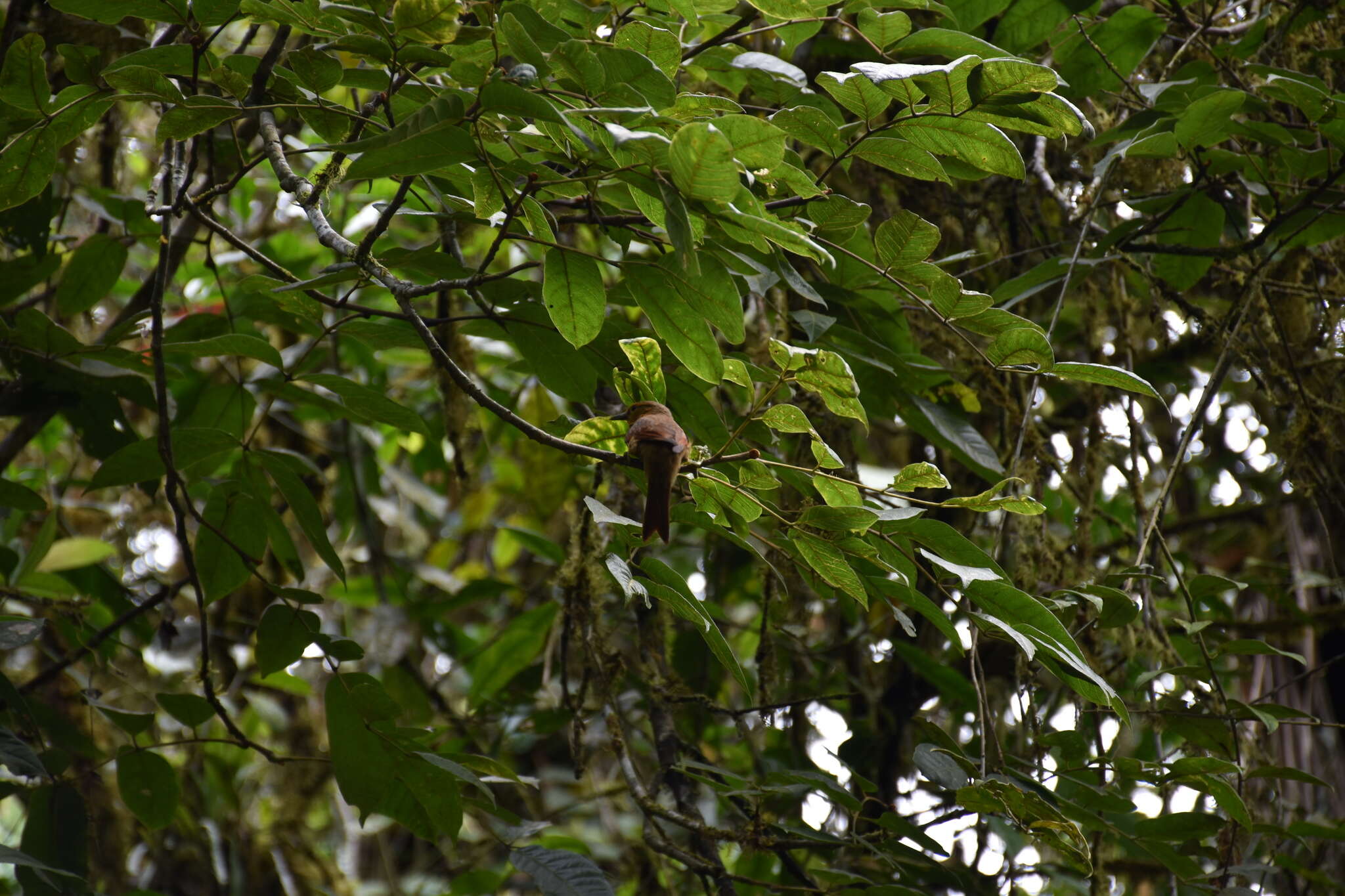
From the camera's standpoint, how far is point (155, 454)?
1.33 metres

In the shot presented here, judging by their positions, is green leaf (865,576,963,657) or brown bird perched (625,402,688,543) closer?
brown bird perched (625,402,688,543)

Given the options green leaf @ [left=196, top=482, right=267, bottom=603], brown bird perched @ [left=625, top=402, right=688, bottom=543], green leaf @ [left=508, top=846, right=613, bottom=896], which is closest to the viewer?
brown bird perched @ [left=625, top=402, right=688, bottom=543]

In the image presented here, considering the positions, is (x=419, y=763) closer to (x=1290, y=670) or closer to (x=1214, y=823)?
(x=1214, y=823)

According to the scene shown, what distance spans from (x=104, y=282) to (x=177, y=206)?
1.99ft

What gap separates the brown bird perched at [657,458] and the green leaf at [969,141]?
401 mm

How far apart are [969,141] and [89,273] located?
4.22 feet

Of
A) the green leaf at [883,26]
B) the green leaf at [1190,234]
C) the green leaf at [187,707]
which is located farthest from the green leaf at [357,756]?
the green leaf at [1190,234]

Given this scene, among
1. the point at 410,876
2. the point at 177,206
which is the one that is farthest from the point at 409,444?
the point at 177,206

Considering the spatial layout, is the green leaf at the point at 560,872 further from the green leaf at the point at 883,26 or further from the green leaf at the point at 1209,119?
the green leaf at the point at 1209,119

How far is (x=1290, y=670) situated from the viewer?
6.82 ft

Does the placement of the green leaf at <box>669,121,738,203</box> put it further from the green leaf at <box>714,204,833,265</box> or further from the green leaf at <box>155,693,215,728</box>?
the green leaf at <box>155,693,215,728</box>

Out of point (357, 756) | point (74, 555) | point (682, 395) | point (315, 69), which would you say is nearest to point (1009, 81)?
point (682, 395)

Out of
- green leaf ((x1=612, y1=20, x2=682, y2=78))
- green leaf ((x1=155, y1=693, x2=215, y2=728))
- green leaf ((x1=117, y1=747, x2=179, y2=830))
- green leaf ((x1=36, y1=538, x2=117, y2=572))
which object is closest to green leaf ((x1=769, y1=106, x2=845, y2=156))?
green leaf ((x1=612, y1=20, x2=682, y2=78))

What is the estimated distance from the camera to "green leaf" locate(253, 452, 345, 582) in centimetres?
136
